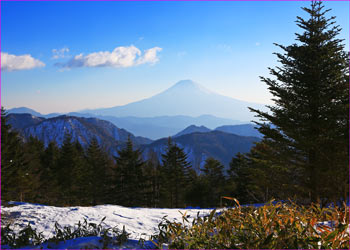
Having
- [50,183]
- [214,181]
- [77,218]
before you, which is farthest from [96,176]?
[77,218]

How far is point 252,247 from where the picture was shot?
2.17 meters

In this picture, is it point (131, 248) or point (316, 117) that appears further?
point (316, 117)

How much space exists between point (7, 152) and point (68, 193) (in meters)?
17.1

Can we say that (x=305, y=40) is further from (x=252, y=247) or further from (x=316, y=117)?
(x=252, y=247)

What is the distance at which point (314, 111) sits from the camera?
414 inches

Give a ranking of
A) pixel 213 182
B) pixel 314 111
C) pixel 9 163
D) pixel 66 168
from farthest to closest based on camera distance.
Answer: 1. pixel 213 182
2. pixel 66 168
3. pixel 9 163
4. pixel 314 111

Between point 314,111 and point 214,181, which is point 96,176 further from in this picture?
point 314,111

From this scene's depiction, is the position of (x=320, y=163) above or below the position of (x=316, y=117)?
below

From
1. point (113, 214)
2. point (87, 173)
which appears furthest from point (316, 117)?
point (87, 173)

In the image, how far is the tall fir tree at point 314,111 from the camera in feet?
32.4

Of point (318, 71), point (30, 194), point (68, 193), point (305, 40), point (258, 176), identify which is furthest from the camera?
point (68, 193)

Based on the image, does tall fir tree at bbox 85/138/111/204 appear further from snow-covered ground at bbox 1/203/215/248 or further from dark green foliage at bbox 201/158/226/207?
snow-covered ground at bbox 1/203/215/248

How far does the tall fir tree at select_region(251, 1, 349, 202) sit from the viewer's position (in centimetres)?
989

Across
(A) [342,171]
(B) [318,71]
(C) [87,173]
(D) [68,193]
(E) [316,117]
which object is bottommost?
(D) [68,193]
